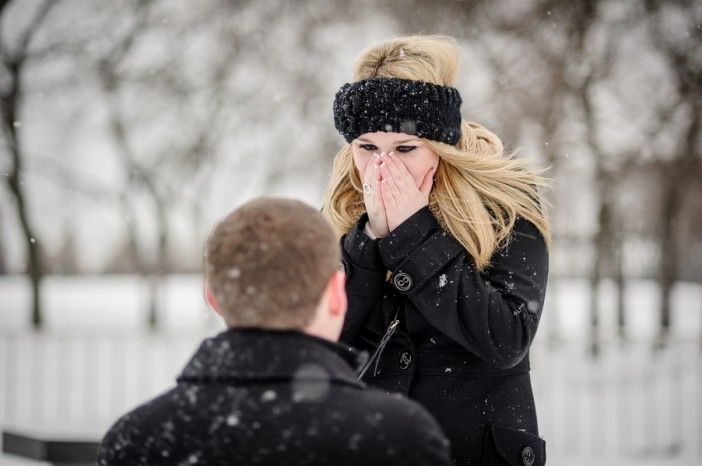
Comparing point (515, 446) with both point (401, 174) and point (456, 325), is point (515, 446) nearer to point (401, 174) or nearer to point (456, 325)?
point (456, 325)

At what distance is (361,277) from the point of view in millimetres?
2242

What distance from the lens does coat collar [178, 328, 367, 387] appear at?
4.74 feet

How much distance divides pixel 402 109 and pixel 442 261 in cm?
50

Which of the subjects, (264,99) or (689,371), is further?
(264,99)

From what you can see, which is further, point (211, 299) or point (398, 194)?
point (398, 194)

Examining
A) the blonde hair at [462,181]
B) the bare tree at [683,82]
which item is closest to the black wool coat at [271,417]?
the blonde hair at [462,181]

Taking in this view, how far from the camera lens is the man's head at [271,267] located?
1492 mm

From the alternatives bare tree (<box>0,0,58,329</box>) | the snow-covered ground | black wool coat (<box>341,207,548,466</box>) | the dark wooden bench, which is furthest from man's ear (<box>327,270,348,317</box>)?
bare tree (<box>0,0,58,329</box>)

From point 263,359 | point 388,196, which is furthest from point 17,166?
point 263,359

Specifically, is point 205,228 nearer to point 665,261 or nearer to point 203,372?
point 665,261

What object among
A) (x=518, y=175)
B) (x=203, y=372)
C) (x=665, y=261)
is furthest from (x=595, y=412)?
(x=203, y=372)

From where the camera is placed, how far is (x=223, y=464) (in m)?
1.40

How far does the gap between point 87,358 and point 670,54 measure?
949 cm

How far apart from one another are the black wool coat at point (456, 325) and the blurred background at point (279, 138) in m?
7.11
